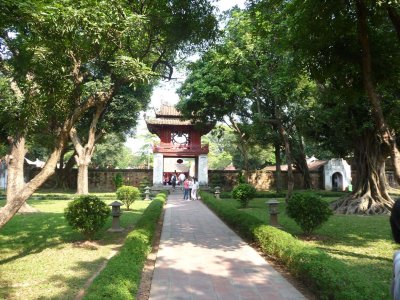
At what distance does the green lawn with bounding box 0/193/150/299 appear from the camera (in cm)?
525

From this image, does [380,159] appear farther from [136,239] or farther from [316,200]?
[136,239]

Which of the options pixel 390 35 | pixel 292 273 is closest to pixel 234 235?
pixel 292 273

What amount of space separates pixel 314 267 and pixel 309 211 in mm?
4009

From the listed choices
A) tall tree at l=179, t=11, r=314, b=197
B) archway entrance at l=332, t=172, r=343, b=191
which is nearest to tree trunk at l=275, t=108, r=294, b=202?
tall tree at l=179, t=11, r=314, b=197

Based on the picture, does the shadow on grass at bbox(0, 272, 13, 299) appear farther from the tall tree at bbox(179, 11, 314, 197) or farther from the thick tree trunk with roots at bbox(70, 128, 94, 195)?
the thick tree trunk with roots at bbox(70, 128, 94, 195)

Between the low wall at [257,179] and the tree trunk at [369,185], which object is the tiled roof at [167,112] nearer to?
the low wall at [257,179]

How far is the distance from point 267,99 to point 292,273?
17.5 meters

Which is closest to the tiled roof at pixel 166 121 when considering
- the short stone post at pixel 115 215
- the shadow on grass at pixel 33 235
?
the shadow on grass at pixel 33 235

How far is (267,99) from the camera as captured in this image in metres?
22.5

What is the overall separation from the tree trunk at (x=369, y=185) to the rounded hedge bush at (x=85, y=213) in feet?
35.2

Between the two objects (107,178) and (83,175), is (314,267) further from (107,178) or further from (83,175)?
(107,178)

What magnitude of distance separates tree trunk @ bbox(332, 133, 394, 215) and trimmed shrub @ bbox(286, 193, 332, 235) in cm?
675

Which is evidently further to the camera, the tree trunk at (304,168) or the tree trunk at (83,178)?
the tree trunk at (304,168)

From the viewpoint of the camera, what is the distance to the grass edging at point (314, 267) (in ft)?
14.0
